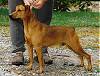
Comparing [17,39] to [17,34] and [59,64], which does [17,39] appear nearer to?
[17,34]

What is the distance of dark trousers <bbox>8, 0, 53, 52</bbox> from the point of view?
6.17 m

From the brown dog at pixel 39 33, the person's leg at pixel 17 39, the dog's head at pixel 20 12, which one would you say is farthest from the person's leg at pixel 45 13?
the dog's head at pixel 20 12

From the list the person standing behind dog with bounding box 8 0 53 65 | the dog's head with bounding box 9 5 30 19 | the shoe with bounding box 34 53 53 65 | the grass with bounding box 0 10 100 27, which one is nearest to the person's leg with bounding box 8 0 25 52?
the person standing behind dog with bounding box 8 0 53 65

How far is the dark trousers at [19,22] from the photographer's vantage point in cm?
617

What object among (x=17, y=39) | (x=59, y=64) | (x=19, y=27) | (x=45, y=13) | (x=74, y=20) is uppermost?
(x=45, y=13)

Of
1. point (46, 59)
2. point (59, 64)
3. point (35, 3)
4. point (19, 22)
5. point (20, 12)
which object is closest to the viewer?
point (20, 12)

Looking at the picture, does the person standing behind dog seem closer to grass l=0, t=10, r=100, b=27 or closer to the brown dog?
the brown dog

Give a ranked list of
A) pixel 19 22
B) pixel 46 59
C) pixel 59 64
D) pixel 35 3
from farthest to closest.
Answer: pixel 59 64
pixel 46 59
pixel 19 22
pixel 35 3

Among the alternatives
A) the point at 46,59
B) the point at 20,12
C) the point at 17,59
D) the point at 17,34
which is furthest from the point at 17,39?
the point at 20,12

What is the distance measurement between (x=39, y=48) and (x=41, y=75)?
0.35 metres

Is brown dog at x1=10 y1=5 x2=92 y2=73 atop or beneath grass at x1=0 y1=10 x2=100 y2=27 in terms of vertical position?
atop

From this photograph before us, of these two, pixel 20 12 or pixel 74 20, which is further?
pixel 74 20

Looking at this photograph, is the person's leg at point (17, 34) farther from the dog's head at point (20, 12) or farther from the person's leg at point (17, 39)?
the dog's head at point (20, 12)

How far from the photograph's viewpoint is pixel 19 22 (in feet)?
20.3
